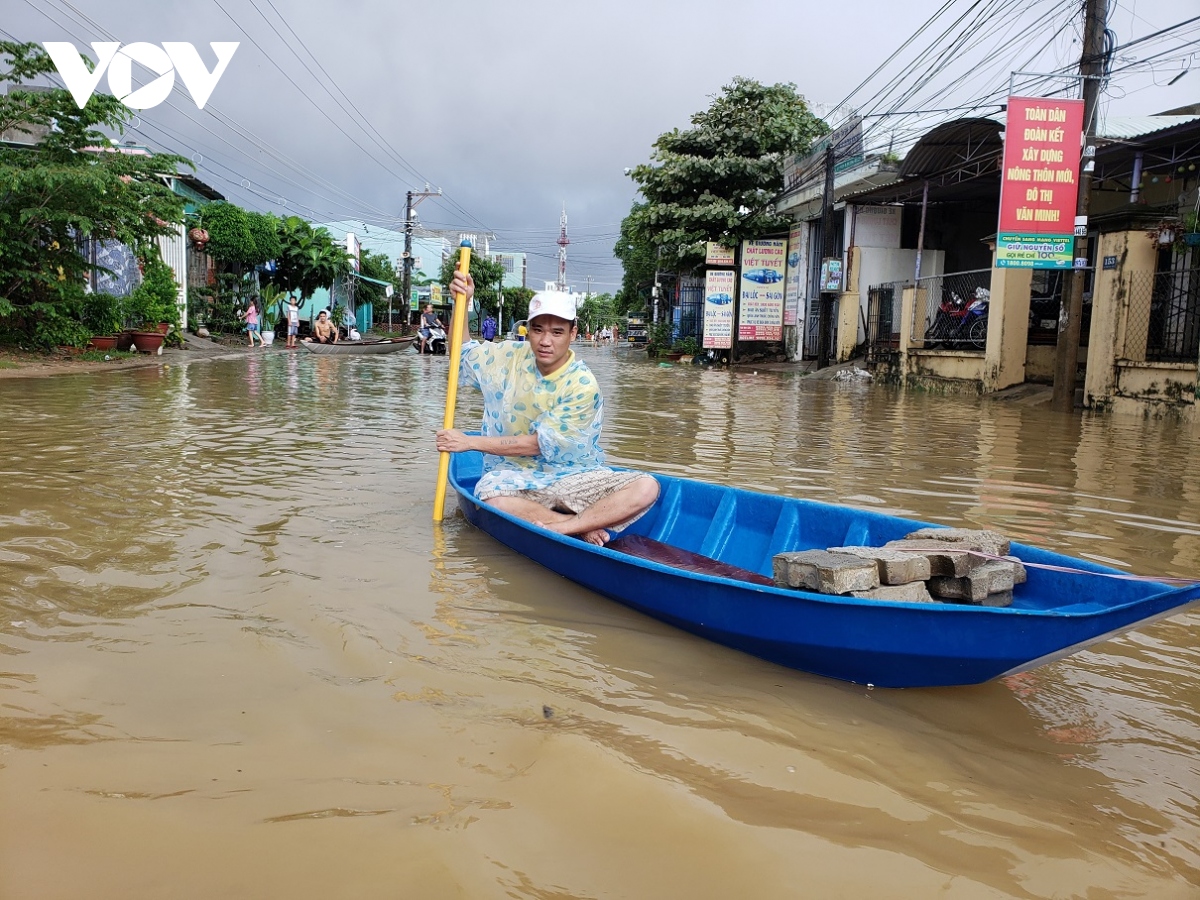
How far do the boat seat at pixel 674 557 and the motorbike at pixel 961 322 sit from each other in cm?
1196

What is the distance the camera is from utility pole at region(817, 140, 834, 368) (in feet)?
68.3

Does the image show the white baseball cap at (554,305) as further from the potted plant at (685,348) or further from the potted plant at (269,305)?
the potted plant at (269,305)

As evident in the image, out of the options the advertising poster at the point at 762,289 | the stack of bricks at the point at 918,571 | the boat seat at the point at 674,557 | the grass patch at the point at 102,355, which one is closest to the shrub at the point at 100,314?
the grass patch at the point at 102,355

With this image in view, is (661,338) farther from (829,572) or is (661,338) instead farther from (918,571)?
(829,572)

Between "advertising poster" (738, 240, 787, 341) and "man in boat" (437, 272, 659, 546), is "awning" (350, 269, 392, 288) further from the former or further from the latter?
"man in boat" (437, 272, 659, 546)

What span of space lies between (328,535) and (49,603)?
1595 millimetres

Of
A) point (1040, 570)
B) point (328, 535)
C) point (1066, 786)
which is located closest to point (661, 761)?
point (1066, 786)

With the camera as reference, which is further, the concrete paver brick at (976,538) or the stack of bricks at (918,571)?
the concrete paver brick at (976,538)

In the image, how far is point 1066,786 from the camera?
2711mm

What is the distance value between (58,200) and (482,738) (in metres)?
16.2

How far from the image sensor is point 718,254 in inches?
1017

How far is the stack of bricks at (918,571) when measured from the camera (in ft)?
10.3

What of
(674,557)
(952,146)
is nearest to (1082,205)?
(952,146)

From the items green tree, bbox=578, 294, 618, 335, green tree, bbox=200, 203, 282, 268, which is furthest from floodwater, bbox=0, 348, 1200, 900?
green tree, bbox=578, 294, 618, 335
